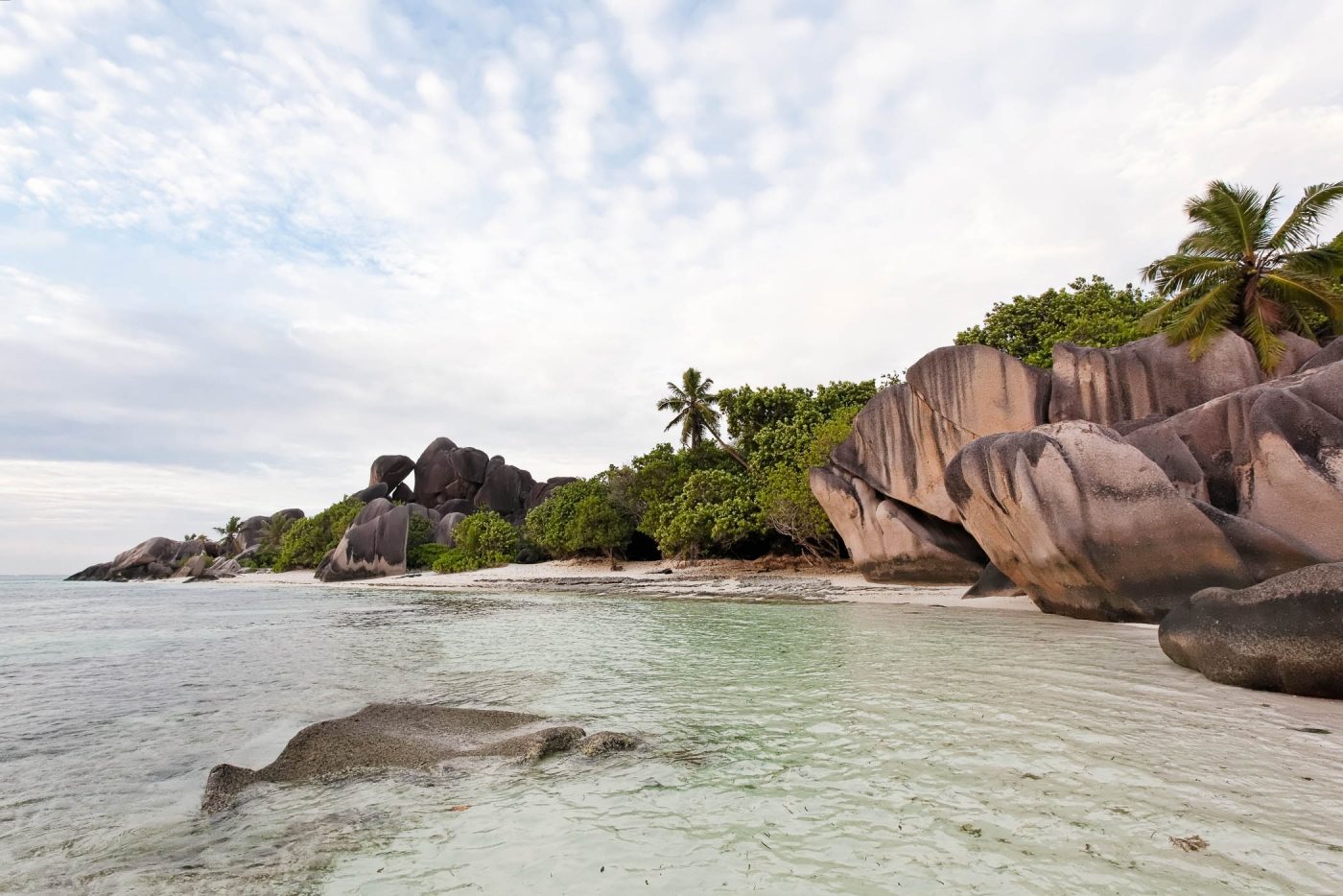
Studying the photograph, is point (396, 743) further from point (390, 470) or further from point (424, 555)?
point (390, 470)

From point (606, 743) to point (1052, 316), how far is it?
2528cm

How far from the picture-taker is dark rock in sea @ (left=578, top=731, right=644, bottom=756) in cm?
442

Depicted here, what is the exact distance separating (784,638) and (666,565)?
71.9ft

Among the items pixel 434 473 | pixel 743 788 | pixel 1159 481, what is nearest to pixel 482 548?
pixel 434 473

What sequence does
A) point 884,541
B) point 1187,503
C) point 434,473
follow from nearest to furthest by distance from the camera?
point 1187,503
point 884,541
point 434,473

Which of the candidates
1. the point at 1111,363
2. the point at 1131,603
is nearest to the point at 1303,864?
the point at 1131,603

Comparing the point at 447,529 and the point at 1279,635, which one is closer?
the point at 1279,635

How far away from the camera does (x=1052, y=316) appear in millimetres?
24344

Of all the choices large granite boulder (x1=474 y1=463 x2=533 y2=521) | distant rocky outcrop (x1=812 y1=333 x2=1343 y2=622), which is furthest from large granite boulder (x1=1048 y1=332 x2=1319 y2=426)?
large granite boulder (x1=474 y1=463 x2=533 y2=521)

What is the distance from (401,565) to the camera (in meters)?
42.1

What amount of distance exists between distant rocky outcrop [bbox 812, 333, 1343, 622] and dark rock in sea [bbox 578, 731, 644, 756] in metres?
8.29

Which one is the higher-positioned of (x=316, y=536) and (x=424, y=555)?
(x=316, y=536)

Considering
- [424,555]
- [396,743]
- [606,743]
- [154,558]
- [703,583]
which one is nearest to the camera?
[606,743]

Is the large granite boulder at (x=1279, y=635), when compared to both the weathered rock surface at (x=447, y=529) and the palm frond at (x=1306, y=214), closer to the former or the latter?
the palm frond at (x=1306, y=214)
